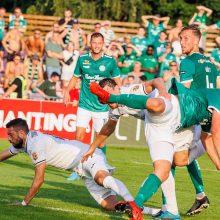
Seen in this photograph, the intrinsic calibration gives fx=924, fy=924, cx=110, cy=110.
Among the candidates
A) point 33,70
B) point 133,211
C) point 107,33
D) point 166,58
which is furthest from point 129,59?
point 133,211

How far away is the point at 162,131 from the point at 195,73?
6.79 ft

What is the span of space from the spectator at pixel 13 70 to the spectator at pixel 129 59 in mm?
3243

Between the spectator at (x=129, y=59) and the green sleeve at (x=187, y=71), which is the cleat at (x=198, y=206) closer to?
the green sleeve at (x=187, y=71)

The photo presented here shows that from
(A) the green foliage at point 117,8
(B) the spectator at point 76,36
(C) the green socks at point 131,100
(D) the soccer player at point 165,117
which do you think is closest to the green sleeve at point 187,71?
(D) the soccer player at point 165,117

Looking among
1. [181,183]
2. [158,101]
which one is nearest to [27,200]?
[158,101]

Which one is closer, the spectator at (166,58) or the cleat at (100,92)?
the cleat at (100,92)

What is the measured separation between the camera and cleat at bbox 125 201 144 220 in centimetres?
1014

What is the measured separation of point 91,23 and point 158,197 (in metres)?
17.8

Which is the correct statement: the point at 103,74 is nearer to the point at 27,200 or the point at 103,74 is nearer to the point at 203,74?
the point at 203,74

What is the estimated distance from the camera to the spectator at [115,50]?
26.9m

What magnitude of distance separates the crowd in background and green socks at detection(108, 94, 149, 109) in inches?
573

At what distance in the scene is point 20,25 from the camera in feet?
92.2

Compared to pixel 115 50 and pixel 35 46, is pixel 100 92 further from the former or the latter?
pixel 35 46

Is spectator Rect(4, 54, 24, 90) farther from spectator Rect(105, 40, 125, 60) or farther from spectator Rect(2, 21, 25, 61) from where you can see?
spectator Rect(105, 40, 125, 60)
